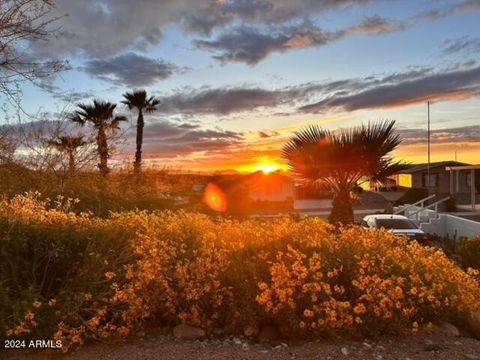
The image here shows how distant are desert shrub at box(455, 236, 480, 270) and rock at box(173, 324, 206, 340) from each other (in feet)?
31.7

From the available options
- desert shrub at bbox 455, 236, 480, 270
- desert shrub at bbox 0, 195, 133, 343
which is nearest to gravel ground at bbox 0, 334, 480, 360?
desert shrub at bbox 0, 195, 133, 343

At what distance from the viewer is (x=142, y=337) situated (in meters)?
5.39

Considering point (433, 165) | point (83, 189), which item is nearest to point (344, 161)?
point (83, 189)

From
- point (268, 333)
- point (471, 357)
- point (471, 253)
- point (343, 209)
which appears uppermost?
point (343, 209)

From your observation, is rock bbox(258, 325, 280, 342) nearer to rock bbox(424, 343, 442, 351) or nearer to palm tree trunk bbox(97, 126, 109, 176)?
rock bbox(424, 343, 442, 351)

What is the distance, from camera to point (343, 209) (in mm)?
16406

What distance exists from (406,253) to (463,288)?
0.72 metres

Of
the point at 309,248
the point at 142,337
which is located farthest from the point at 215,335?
the point at 309,248

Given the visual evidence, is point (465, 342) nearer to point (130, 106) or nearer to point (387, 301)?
point (387, 301)

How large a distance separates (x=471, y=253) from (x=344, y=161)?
4789 millimetres

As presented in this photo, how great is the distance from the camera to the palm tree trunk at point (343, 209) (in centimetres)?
1630

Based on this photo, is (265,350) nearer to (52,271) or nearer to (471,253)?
(52,271)

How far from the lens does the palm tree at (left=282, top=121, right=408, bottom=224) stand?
53.6 feet

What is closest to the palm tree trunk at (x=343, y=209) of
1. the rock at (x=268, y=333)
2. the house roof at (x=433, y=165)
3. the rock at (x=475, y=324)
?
the rock at (x=475, y=324)
